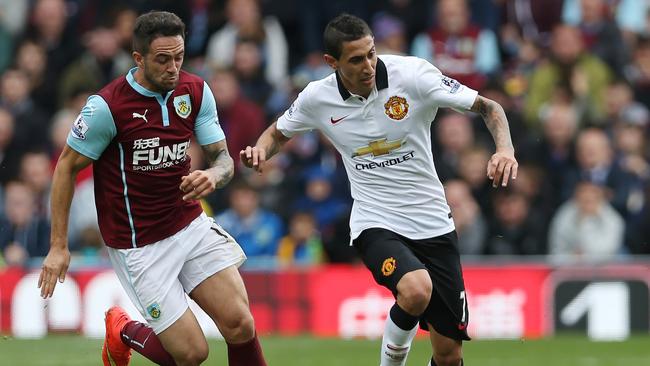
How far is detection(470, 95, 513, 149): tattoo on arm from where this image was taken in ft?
30.4

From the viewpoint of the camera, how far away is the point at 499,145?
9234mm

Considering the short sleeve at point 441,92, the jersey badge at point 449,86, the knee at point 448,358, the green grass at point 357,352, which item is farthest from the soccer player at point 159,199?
the green grass at point 357,352

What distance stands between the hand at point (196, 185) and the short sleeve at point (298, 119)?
1.30m

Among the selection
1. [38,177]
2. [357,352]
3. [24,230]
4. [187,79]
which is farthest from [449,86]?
[38,177]

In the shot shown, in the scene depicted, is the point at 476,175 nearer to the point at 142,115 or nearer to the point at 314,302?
the point at 314,302

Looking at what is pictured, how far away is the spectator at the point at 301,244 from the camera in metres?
16.0

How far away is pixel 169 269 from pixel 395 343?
1.52 metres

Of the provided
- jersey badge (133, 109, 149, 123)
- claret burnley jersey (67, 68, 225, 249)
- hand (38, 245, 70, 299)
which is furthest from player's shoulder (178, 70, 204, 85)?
hand (38, 245, 70, 299)

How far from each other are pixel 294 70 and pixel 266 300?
3725 mm

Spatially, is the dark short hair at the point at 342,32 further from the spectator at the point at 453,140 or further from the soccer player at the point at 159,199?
the spectator at the point at 453,140

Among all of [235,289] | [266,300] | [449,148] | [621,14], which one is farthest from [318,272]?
[235,289]

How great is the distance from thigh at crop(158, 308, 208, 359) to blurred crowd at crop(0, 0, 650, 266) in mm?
6478

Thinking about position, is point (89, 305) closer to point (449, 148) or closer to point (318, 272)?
point (318, 272)

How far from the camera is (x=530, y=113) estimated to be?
1694 centimetres
